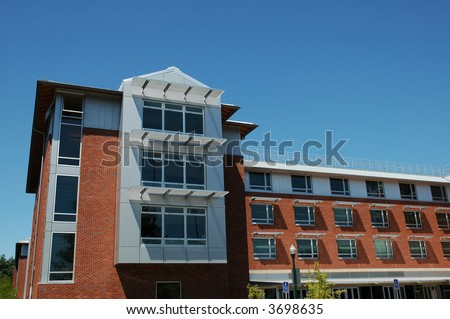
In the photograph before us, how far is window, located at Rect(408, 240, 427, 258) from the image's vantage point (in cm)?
3981

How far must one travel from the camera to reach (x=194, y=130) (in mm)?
28703

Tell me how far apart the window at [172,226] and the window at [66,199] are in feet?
12.7

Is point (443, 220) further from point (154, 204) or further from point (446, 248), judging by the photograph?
point (154, 204)

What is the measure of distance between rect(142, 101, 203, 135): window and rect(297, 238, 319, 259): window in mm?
13048

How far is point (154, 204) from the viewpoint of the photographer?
26453mm

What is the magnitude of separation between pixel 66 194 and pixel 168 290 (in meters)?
7.82

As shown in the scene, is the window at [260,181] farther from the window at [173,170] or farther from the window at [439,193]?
the window at [439,193]

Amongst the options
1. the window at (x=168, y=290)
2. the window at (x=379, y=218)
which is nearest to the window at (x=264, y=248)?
the window at (x=168, y=290)

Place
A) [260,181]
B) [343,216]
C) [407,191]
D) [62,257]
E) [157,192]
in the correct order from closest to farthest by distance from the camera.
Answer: [62,257] < [157,192] < [260,181] < [343,216] < [407,191]

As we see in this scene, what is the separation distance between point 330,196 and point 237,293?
12756 millimetres

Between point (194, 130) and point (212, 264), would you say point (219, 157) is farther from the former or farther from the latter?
point (212, 264)

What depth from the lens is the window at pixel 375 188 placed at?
1593 inches

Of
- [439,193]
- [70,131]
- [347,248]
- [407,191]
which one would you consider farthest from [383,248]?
[70,131]
